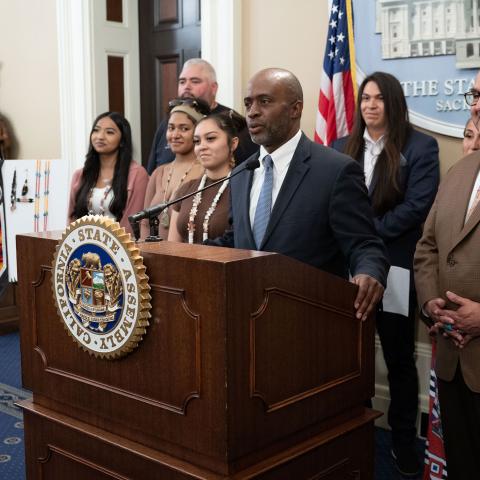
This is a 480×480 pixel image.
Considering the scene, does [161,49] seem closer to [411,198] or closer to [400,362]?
[411,198]

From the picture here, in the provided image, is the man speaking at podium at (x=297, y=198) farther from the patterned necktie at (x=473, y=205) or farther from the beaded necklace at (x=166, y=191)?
the beaded necklace at (x=166, y=191)

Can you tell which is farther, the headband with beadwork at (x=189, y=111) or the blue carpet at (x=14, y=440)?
the headband with beadwork at (x=189, y=111)

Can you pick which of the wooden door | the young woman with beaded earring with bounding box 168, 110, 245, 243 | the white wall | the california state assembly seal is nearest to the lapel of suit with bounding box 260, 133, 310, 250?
the california state assembly seal

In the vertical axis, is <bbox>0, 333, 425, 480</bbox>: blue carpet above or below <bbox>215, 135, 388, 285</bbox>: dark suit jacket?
below

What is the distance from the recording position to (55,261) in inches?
65.4

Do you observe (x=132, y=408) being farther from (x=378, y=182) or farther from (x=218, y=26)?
(x=218, y=26)

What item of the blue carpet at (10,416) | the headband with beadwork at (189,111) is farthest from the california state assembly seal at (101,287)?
the headband with beadwork at (189,111)

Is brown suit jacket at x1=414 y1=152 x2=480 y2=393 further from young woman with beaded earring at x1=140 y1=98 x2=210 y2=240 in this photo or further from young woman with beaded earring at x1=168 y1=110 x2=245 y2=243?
young woman with beaded earring at x1=140 y1=98 x2=210 y2=240

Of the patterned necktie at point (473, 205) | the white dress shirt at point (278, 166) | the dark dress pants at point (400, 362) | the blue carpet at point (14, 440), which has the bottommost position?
the blue carpet at point (14, 440)

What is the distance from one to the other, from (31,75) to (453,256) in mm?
4586

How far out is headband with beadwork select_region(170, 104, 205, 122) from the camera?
3.48 metres

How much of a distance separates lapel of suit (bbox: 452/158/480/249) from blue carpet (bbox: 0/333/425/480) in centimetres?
129

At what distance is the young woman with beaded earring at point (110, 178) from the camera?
3.89 metres

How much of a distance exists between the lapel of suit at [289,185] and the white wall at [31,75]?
400 cm
